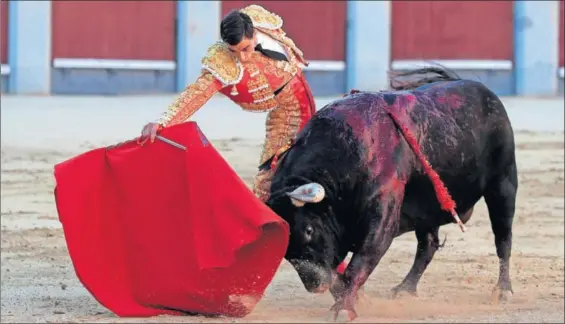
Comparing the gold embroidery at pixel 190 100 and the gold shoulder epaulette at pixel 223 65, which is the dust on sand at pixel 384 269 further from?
the gold shoulder epaulette at pixel 223 65

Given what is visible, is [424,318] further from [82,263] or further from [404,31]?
[404,31]

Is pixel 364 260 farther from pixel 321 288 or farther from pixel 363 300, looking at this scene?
pixel 363 300

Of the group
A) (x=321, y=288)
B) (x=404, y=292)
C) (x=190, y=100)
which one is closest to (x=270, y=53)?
(x=190, y=100)

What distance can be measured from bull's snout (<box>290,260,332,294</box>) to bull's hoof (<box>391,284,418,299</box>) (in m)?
0.74

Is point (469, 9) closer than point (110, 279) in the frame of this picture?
No

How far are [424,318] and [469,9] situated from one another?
9433 mm

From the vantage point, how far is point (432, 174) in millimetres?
4742

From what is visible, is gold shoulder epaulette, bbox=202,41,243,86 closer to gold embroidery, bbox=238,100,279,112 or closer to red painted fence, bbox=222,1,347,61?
gold embroidery, bbox=238,100,279,112

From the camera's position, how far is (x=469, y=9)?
13.8 m

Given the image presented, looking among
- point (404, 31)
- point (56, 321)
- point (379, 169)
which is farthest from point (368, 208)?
point (404, 31)

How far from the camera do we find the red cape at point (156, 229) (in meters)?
4.49

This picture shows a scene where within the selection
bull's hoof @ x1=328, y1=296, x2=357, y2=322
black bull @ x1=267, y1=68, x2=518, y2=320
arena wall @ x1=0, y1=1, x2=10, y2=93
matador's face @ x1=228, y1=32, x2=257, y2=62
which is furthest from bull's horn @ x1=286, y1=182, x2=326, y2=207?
arena wall @ x1=0, y1=1, x2=10, y2=93

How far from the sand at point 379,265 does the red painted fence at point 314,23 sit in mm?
3757

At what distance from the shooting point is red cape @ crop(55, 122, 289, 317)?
4488 mm
